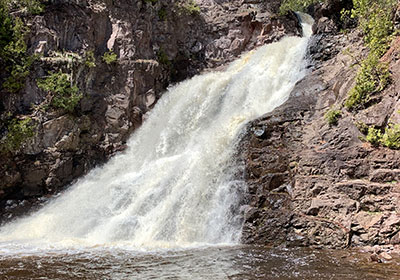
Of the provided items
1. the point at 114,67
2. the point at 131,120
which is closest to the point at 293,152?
the point at 131,120

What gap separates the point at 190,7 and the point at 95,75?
9500mm

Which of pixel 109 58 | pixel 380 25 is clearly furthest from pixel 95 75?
pixel 380 25

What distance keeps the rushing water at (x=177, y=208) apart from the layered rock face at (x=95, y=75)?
97 centimetres

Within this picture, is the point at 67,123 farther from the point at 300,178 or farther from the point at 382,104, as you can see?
→ the point at 382,104

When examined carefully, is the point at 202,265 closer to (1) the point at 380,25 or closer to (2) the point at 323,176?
(2) the point at 323,176

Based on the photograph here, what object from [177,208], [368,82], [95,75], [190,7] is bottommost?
[177,208]

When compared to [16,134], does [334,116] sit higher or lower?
lower

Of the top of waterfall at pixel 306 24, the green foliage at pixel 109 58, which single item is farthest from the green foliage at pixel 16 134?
the top of waterfall at pixel 306 24

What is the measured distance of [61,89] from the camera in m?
13.8

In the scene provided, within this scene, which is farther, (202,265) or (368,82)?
(368,82)

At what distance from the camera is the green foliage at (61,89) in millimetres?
13695

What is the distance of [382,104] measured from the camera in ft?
31.5

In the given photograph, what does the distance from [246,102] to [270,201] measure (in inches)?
272

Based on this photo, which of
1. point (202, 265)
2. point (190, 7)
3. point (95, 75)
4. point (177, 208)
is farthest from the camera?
point (190, 7)
